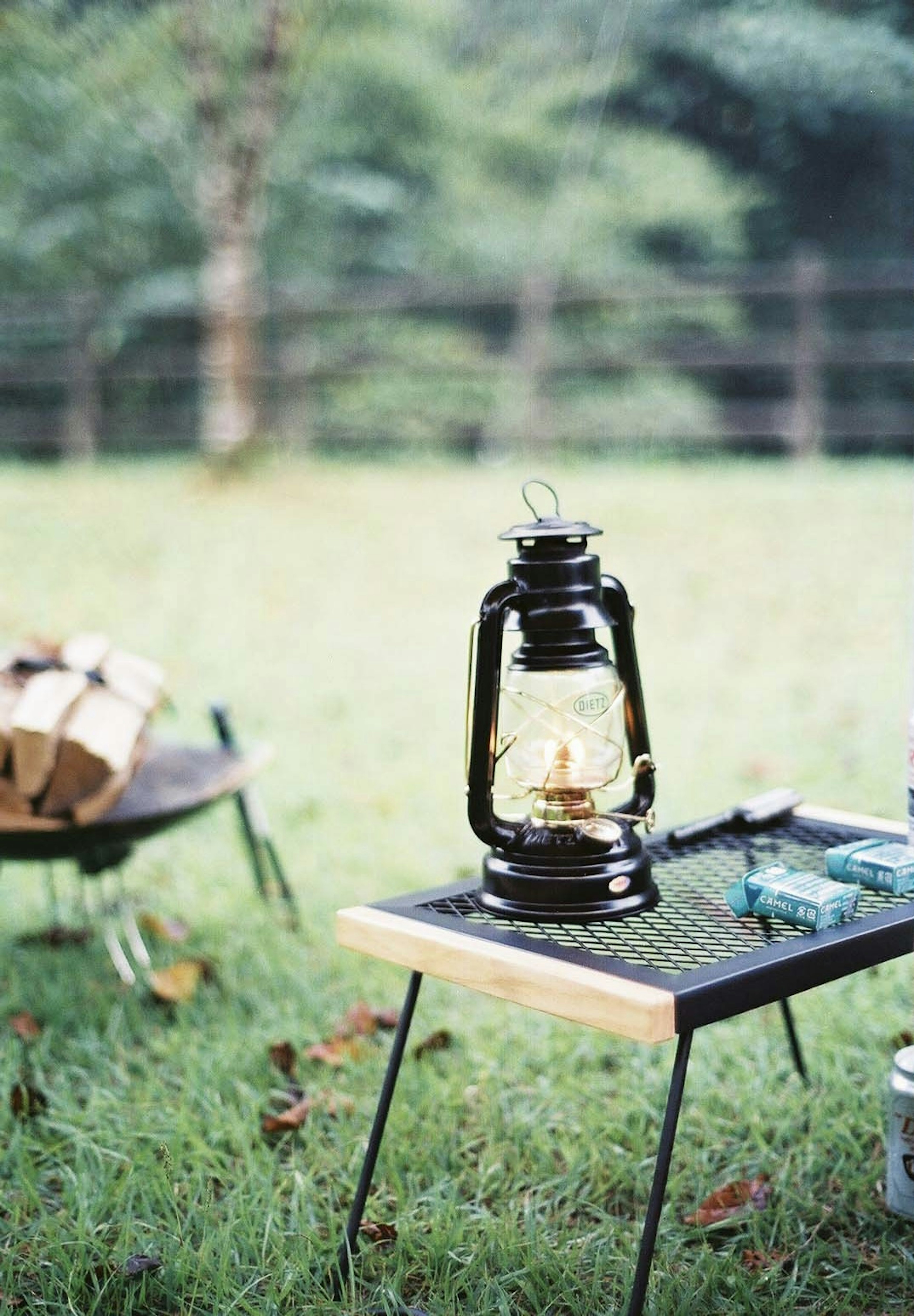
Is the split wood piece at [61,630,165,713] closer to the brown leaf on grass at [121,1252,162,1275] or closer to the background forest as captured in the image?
the brown leaf on grass at [121,1252,162,1275]

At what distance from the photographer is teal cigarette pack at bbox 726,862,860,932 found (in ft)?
5.27

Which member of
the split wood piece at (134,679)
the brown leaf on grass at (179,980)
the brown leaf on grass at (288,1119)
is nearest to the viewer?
the brown leaf on grass at (288,1119)

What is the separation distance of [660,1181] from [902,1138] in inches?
20.6

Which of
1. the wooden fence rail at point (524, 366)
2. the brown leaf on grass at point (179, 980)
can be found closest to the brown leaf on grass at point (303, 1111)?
the brown leaf on grass at point (179, 980)

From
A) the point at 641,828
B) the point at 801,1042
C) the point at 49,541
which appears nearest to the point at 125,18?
the point at 49,541

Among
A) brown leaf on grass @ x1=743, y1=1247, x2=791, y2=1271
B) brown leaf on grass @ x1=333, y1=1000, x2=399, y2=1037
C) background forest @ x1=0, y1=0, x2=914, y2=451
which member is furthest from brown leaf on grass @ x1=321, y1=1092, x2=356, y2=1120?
background forest @ x1=0, y1=0, x2=914, y2=451

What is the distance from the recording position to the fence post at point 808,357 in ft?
26.8

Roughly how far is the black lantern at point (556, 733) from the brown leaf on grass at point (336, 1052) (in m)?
0.79

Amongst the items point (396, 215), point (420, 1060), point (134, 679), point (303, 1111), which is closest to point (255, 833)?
point (134, 679)

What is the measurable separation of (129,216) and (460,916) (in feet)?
35.4

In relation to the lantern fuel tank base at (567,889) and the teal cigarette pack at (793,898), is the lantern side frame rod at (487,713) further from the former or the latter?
the teal cigarette pack at (793,898)

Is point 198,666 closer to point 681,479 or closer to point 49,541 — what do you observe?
point 49,541

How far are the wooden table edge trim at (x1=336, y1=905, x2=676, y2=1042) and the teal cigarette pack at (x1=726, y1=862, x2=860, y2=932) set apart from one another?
0.23m

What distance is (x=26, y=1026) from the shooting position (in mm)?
2535
